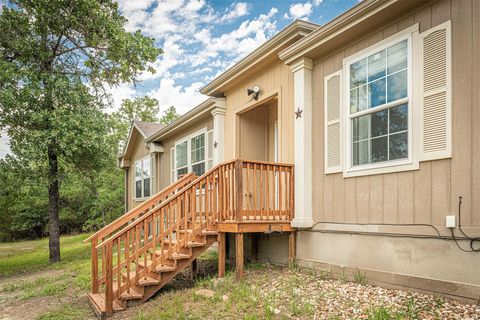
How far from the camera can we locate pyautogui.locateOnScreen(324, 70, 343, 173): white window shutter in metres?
5.09

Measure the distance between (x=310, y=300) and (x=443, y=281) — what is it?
1.40 meters

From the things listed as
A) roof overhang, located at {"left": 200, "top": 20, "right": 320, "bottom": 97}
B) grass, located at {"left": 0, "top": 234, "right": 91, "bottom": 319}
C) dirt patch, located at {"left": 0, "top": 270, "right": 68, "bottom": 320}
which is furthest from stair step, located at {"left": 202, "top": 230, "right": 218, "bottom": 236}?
roof overhang, located at {"left": 200, "top": 20, "right": 320, "bottom": 97}

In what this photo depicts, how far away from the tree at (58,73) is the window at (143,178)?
3115 mm

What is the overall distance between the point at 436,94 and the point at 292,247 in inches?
119

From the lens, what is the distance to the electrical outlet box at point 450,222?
3.68m

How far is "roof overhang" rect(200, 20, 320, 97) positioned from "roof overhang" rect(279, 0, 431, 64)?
0.31m

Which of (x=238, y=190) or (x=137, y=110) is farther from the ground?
(x=137, y=110)

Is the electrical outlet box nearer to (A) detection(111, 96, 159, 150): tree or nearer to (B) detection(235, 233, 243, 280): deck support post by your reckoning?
(B) detection(235, 233, 243, 280): deck support post

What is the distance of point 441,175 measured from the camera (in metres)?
3.84

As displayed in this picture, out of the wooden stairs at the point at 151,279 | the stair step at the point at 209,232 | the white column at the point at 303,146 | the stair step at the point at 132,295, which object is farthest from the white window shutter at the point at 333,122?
the stair step at the point at 132,295

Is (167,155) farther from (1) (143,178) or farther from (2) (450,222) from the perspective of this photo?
(2) (450,222)

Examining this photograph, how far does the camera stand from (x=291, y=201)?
18.6 feet

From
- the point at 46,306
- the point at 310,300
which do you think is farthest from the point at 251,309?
the point at 46,306

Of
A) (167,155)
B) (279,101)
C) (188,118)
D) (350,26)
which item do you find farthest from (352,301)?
(167,155)
